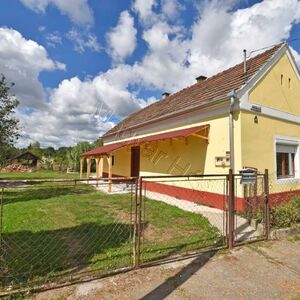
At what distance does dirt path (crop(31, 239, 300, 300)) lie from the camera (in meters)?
4.26

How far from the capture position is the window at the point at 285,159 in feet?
40.4

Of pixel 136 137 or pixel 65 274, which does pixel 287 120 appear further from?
pixel 65 274

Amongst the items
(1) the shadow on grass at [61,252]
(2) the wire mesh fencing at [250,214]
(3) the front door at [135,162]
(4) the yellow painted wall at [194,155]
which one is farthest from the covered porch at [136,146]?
(1) the shadow on grass at [61,252]

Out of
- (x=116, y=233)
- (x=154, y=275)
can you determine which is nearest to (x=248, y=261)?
(x=154, y=275)

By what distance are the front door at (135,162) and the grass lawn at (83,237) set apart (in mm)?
8922

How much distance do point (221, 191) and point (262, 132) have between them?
10.1 feet

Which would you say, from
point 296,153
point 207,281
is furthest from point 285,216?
point 296,153

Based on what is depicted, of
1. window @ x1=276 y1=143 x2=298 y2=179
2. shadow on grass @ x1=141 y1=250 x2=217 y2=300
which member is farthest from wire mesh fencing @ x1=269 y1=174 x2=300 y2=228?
shadow on grass @ x1=141 y1=250 x2=217 y2=300

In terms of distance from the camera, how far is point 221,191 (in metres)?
11.1

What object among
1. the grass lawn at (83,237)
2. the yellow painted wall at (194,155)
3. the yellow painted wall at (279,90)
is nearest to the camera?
the grass lawn at (83,237)

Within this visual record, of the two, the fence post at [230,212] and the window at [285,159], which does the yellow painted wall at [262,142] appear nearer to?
the window at [285,159]

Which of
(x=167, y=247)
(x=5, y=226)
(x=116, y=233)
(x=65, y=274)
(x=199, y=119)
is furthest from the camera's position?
(x=199, y=119)

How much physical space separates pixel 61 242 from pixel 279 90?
11292 mm

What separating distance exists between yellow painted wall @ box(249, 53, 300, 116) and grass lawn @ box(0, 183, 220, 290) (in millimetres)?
6056
